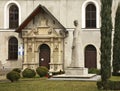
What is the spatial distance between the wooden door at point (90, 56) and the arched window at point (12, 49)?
23.9 feet

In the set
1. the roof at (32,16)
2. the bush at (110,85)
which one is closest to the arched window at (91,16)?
the roof at (32,16)

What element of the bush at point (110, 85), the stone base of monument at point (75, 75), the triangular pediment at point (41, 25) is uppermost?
the triangular pediment at point (41, 25)

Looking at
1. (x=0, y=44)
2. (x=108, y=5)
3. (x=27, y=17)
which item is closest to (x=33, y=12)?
(x=27, y=17)

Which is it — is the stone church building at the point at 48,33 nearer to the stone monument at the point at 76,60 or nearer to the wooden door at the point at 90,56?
the wooden door at the point at 90,56

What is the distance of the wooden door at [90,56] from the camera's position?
43.6m

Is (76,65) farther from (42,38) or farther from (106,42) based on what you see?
(42,38)

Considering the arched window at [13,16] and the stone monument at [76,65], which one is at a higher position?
the arched window at [13,16]

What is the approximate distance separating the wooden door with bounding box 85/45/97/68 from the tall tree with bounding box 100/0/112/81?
20.5 meters

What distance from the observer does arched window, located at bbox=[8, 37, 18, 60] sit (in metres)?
45.0

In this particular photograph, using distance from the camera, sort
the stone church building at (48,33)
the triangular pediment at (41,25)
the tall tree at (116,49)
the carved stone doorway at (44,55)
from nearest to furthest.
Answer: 1. the tall tree at (116,49)
2. the triangular pediment at (41,25)
3. the stone church building at (48,33)
4. the carved stone doorway at (44,55)

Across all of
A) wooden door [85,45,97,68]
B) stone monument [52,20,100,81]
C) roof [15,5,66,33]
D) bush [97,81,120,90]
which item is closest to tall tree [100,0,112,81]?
bush [97,81,120,90]

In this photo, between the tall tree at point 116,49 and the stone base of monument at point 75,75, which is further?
the tall tree at point 116,49

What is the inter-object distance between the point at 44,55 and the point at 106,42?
22.1m

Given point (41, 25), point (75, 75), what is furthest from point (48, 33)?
point (75, 75)
